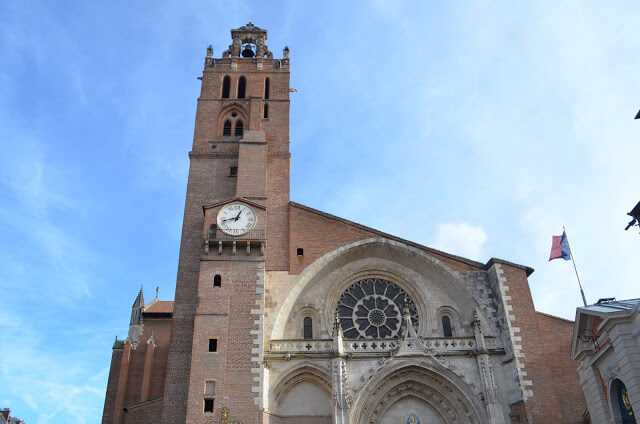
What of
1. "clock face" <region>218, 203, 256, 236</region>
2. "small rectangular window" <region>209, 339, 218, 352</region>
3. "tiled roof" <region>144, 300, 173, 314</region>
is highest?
"tiled roof" <region>144, 300, 173, 314</region>

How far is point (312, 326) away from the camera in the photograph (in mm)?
22203

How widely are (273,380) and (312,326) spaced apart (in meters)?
3.07

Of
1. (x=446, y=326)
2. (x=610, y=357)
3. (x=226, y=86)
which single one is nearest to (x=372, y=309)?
(x=446, y=326)

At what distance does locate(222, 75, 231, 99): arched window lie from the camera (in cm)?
2935


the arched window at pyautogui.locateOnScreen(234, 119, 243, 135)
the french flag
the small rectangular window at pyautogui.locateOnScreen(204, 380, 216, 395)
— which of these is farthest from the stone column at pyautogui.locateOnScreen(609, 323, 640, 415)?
the arched window at pyautogui.locateOnScreen(234, 119, 243, 135)

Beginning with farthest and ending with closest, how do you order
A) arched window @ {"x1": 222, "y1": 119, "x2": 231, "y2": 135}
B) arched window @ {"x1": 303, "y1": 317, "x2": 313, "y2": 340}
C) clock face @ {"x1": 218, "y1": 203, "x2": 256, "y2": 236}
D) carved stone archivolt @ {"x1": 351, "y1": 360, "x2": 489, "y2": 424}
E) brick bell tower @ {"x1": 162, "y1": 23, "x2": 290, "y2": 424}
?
Answer: arched window @ {"x1": 222, "y1": 119, "x2": 231, "y2": 135} < arched window @ {"x1": 303, "y1": 317, "x2": 313, "y2": 340} < clock face @ {"x1": 218, "y1": 203, "x2": 256, "y2": 236} < carved stone archivolt @ {"x1": 351, "y1": 360, "x2": 489, "y2": 424} < brick bell tower @ {"x1": 162, "y1": 23, "x2": 290, "y2": 424}

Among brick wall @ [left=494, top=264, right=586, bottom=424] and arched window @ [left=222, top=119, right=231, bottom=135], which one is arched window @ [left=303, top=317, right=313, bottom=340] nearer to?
brick wall @ [left=494, top=264, right=586, bottom=424]

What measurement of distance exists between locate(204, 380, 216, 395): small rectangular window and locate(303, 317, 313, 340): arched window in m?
4.51

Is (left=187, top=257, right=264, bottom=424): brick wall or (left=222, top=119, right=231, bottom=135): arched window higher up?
(left=222, top=119, right=231, bottom=135): arched window

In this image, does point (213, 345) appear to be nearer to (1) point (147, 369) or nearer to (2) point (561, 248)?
(1) point (147, 369)

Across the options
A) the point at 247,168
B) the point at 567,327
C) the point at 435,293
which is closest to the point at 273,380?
the point at 435,293

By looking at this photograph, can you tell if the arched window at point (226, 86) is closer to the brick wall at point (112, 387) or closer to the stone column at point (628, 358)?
the brick wall at point (112, 387)

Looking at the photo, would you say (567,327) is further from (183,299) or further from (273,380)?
(183,299)

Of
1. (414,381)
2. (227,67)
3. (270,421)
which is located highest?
(227,67)
